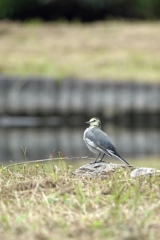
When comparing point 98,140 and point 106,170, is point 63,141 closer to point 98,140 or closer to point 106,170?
point 98,140

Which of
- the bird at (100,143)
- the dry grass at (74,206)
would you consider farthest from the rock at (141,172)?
the bird at (100,143)

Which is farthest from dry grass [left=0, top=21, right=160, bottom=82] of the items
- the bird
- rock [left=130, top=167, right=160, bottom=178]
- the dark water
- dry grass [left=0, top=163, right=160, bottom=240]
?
dry grass [left=0, top=163, right=160, bottom=240]

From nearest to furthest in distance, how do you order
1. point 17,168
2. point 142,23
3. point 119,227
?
point 119,227, point 17,168, point 142,23

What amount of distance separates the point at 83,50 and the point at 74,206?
23576mm

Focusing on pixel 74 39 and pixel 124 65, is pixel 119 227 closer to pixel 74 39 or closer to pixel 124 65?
pixel 124 65

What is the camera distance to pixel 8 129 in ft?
69.8

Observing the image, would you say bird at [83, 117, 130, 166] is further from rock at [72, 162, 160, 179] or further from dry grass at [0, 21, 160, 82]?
dry grass at [0, 21, 160, 82]

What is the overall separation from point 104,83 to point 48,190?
58.2 feet

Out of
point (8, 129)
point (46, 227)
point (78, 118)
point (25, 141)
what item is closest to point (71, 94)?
point (78, 118)

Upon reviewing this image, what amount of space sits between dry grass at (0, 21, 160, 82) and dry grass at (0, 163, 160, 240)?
60.6ft

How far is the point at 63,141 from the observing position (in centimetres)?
1808

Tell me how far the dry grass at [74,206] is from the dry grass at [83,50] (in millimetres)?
18462

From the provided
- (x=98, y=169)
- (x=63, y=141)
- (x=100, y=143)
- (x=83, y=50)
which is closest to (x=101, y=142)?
(x=100, y=143)

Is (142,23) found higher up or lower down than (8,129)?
higher up
